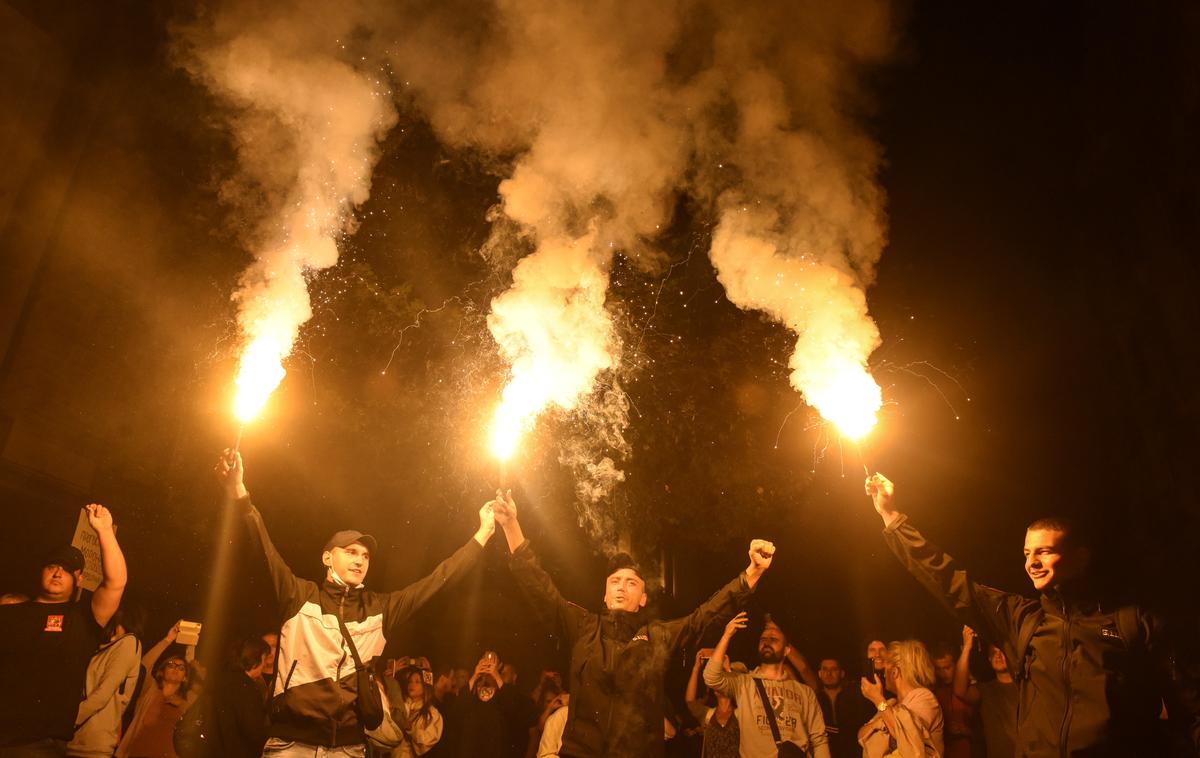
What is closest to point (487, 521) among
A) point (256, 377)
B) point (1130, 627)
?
point (256, 377)

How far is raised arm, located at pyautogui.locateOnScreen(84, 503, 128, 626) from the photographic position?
5.19 meters

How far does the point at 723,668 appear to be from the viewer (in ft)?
22.7

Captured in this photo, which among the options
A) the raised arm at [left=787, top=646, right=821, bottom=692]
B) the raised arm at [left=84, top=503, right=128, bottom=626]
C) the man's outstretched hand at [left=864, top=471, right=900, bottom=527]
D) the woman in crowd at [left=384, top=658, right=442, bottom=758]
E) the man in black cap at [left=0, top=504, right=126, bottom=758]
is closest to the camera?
the man's outstretched hand at [left=864, top=471, right=900, bottom=527]

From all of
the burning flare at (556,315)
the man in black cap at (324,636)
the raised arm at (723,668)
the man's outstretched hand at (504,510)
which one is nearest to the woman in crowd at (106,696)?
the man in black cap at (324,636)

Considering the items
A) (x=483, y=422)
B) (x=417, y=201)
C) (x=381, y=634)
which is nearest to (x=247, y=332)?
(x=381, y=634)

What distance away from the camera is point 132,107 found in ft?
42.3

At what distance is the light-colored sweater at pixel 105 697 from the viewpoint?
6.46 meters

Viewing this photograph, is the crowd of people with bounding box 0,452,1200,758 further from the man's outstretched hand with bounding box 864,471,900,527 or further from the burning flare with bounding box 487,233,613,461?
the burning flare with bounding box 487,233,613,461

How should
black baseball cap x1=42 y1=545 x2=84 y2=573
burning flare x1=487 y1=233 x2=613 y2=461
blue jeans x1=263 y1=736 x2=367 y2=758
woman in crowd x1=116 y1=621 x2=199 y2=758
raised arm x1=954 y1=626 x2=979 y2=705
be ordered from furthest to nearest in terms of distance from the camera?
burning flare x1=487 y1=233 x2=613 y2=461
woman in crowd x1=116 y1=621 x2=199 y2=758
raised arm x1=954 y1=626 x2=979 y2=705
black baseball cap x1=42 y1=545 x2=84 y2=573
blue jeans x1=263 y1=736 x2=367 y2=758

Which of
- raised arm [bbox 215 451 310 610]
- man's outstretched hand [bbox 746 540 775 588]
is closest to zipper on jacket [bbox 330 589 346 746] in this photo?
raised arm [bbox 215 451 310 610]

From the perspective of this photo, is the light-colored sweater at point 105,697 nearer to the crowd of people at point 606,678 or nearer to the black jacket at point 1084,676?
the crowd of people at point 606,678

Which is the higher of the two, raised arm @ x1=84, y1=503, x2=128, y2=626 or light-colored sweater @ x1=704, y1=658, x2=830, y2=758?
raised arm @ x1=84, y1=503, x2=128, y2=626

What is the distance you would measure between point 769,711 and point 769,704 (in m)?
0.06

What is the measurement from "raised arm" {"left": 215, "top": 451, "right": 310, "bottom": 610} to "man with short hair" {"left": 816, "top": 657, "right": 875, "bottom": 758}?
4789 mm
